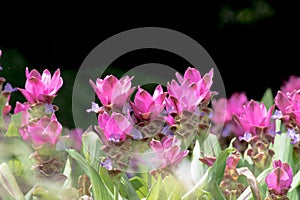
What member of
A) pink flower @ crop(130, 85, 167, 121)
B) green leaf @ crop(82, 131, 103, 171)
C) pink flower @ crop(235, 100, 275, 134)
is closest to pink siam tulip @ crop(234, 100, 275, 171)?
pink flower @ crop(235, 100, 275, 134)

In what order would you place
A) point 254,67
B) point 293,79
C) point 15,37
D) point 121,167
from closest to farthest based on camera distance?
1. point 121,167
2. point 293,79
3. point 15,37
4. point 254,67

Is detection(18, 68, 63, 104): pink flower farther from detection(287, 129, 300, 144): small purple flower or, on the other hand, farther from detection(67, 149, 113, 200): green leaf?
detection(287, 129, 300, 144): small purple flower

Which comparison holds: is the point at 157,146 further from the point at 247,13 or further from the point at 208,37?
the point at 208,37

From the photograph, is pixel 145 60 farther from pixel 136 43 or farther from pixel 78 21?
pixel 136 43

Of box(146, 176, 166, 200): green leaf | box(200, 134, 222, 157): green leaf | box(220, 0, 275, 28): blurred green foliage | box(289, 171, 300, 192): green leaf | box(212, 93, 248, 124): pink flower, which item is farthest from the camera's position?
box(220, 0, 275, 28): blurred green foliage

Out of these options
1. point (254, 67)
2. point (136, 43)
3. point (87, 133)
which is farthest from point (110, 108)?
point (254, 67)

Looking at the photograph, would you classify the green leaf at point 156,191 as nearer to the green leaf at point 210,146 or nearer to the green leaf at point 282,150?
the green leaf at point 210,146
